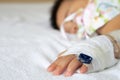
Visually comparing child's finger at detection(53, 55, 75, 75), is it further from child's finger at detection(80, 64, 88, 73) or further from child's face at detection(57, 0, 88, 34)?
child's face at detection(57, 0, 88, 34)

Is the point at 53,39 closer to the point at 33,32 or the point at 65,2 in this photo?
the point at 33,32

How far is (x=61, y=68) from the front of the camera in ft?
2.36

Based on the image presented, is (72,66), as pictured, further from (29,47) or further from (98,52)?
(29,47)

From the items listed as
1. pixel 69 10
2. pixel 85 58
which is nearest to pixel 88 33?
pixel 69 10

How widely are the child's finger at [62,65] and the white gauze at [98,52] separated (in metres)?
0.02

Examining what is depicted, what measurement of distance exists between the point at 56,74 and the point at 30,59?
15 centimetres

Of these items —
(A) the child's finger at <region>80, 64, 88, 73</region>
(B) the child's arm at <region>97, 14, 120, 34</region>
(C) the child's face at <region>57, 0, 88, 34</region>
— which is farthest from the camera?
(C) the child's face at <region>57, 0, 88, 34</region>

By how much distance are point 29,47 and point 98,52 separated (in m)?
0.33

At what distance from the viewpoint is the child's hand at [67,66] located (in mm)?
703

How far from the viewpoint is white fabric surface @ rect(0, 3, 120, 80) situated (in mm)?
705

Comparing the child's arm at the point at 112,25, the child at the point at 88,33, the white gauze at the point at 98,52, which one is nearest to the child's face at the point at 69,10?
the child at the point at 88,33

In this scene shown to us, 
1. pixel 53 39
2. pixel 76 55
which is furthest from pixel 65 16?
pixel 76 55

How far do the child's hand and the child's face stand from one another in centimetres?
48

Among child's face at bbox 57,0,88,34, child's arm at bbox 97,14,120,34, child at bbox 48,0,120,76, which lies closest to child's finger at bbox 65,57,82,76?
child at bbox 48,0,120,76
